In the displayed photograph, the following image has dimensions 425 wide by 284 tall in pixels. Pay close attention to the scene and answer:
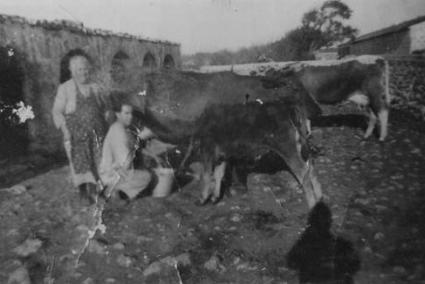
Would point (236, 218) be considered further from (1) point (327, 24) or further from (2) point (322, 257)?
(1) point (327, 24)

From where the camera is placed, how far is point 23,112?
7.25m

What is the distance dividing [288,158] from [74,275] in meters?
2.26

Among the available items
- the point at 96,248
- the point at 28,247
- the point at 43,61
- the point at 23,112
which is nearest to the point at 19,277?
the point at 28,247

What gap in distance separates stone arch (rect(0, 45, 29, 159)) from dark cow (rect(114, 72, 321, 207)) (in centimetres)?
289

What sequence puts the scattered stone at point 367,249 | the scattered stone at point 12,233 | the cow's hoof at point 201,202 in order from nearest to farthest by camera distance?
the scattered stone at point 367,249, the scattered stone at point 12,233, the cow's hoof at point 201,202

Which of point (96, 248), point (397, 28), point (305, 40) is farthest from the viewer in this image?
point (305, 40)

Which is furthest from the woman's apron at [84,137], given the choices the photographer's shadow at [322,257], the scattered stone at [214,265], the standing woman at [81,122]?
the photographer's shadow at [322,257]

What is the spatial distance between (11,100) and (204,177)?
15.4ft

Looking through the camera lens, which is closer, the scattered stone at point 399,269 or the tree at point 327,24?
the scattered stone at point 399,269

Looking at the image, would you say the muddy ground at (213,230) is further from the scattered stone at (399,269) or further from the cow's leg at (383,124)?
the cow's leg at (383,124)

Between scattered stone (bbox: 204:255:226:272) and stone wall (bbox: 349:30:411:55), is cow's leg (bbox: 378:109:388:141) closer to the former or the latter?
scattered stone (bbox: 204:255:226:272)

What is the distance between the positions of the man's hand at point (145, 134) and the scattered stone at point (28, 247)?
1846mm

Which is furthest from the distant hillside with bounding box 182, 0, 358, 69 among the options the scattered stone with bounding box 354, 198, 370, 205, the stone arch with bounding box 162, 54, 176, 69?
the scattered stone with bounding box 354, 198, 370, 205

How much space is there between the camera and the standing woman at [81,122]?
14.1 ft
